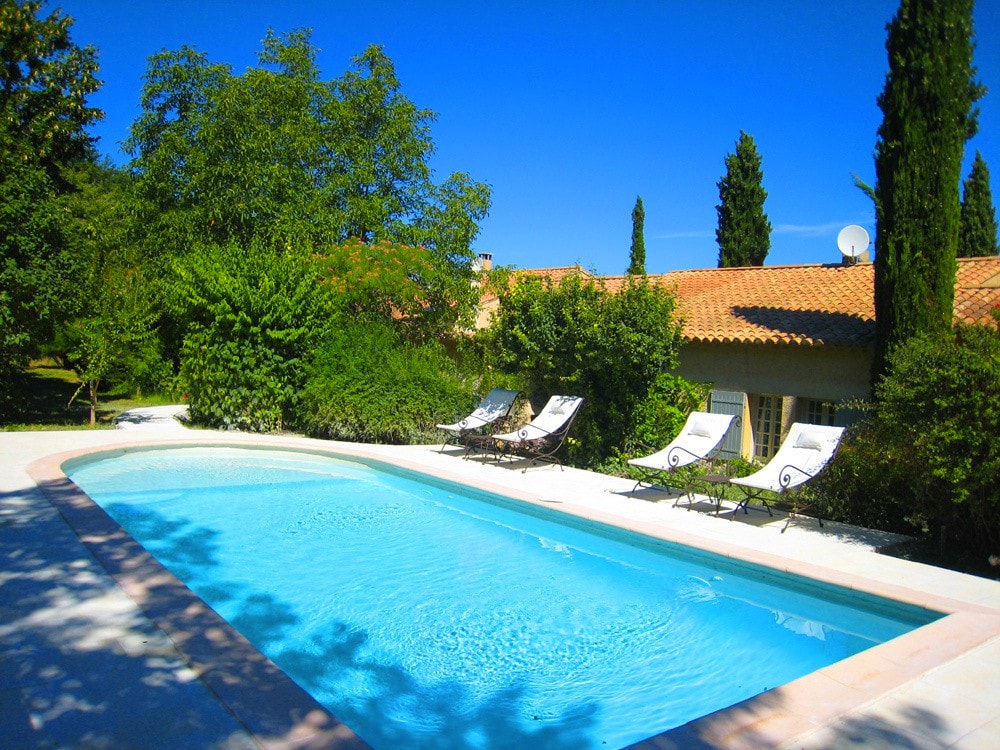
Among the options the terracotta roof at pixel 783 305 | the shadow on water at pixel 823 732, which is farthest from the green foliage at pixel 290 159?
the shadow on water at pixel 823 732

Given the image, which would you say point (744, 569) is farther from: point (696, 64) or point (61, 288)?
point (696, 64)

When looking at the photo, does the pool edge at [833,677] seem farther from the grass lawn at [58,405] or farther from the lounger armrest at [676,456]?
the grass lawn at [58,405]

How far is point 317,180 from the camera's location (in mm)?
26984

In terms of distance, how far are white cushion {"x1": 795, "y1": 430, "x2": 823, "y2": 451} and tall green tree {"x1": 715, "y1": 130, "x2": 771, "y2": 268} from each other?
818 inches

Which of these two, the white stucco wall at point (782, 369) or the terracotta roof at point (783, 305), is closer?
the white stucco wall at point (782, 369)

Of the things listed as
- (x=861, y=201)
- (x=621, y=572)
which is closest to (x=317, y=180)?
(x=861, y=201)

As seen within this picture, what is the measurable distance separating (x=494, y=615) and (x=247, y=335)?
10.4m

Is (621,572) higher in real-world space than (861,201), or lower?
lower

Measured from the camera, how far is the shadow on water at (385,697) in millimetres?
4578

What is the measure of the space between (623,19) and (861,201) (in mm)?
6681

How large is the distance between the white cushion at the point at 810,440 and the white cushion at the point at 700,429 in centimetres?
138

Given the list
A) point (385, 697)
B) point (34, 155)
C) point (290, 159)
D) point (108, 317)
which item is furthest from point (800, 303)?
point (290, 159)

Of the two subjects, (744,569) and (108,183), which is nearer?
(744,569)

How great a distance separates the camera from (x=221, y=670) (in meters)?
4.27
